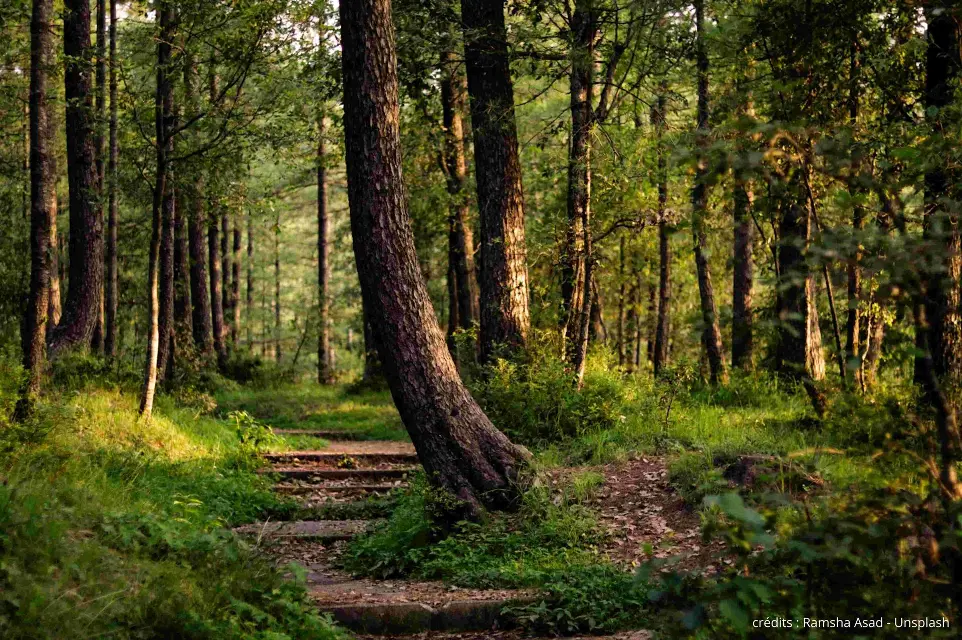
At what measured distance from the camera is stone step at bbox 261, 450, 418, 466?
42.2ft

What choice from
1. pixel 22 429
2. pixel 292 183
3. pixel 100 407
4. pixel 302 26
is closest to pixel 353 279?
pixel 292 183

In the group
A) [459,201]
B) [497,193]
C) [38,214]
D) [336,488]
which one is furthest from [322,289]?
[38,214]

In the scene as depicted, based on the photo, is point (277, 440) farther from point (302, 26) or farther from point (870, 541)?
point (870, 541)

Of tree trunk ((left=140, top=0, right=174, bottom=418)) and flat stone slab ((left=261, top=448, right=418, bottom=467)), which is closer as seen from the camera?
tree trunk ((left=140, top=0, right=174, bottom=418))

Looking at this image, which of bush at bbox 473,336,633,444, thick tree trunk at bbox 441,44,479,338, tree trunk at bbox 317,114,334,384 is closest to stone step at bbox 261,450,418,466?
bush at bbox 473,336,633,444

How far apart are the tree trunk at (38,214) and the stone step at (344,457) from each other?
4.00 meters

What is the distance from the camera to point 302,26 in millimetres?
14289

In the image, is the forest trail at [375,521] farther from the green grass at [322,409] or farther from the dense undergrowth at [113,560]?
the green grass at [322,409]

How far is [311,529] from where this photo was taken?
9.34m

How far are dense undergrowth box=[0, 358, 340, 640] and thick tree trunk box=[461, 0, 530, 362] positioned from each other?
4.59 m

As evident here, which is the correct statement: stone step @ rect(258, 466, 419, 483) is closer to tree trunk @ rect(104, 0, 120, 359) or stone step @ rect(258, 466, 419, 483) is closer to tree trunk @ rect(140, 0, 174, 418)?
tree trunk @ rect(140, 0, 174, 418)

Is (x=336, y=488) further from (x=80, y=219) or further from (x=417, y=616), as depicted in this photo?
(x=80, y=219)

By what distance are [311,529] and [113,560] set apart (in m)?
4.32

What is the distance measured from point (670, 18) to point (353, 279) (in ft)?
101
